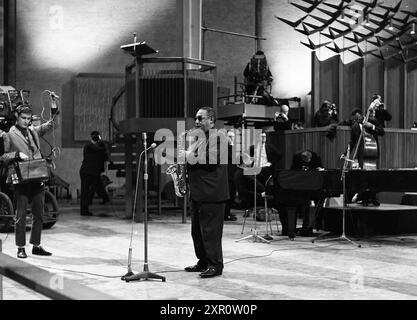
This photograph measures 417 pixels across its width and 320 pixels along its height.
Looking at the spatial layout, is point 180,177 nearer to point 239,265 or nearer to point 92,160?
point 239,265

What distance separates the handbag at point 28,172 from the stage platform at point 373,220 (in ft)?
15.1

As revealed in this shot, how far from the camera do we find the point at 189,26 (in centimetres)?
1457

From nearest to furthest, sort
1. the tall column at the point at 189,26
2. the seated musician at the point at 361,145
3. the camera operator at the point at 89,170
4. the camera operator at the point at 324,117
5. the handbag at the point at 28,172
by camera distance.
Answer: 1. the handbag at the point at 28,172
2. the seated musician at the point at 361,145
3. the camera operator at the point at 324,117
4. the camera operator at the point at 89,170
5. the tall column at the point at 189,26

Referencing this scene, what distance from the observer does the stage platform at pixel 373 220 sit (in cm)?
971

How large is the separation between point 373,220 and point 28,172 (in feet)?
16.9

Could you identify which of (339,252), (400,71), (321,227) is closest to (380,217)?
(321,227)

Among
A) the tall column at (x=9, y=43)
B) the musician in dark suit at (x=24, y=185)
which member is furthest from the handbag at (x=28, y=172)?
the tall column at (x=9, y=43)

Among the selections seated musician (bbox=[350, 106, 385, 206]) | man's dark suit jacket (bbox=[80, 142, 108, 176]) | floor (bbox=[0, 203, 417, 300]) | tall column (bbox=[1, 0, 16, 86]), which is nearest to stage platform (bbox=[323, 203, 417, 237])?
floor (bbox=[0, 203, 417, 300])

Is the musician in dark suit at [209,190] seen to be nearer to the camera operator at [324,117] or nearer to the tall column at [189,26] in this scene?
the camera operator at [324,117]

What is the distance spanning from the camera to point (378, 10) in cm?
1969

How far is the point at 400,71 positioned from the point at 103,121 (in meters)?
8.69

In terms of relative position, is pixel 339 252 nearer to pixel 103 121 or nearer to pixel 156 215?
pixel 156 215

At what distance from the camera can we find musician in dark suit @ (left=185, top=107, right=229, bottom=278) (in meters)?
6.27

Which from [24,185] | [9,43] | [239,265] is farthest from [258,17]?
[239,265]
